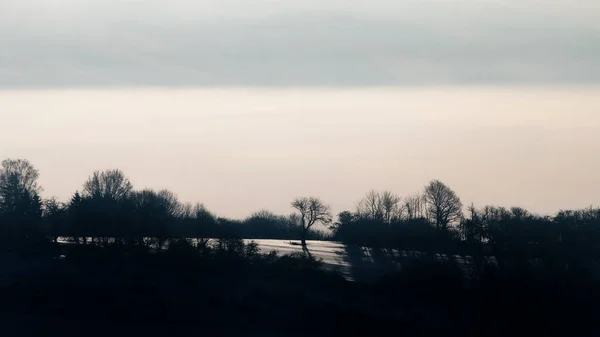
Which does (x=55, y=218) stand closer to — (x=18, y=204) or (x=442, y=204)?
(x=18, y=204)

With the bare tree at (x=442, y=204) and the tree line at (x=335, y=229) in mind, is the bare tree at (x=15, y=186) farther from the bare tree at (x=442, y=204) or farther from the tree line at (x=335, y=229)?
the bare tree at (x=442, y=204)

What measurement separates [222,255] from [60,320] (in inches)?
508

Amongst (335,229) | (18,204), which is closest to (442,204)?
(335,229)

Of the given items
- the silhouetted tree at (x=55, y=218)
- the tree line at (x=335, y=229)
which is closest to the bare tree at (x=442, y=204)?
the tree line at (x=335, y=229)

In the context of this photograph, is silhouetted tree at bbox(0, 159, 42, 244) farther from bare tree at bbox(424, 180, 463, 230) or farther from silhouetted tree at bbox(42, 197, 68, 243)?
bare tree at bbox(424, 180, 463, 230)

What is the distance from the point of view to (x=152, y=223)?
184ft

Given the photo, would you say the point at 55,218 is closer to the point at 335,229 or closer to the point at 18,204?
the point at 18,204

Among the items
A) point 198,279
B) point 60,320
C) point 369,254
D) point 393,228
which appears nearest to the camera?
point 60,320

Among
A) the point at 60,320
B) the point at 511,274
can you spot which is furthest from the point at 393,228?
the point at 60,320

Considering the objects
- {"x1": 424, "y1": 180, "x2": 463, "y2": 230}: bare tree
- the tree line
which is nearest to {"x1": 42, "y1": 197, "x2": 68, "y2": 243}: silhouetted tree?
the tree line

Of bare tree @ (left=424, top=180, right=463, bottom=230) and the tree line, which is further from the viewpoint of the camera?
bare tree @ (left=424, top=180, right=463, bottom=230)

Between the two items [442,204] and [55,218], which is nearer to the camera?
[55,218]

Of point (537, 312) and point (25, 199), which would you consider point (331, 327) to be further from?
point (25, 199)

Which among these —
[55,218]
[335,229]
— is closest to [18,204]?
[55,218]
